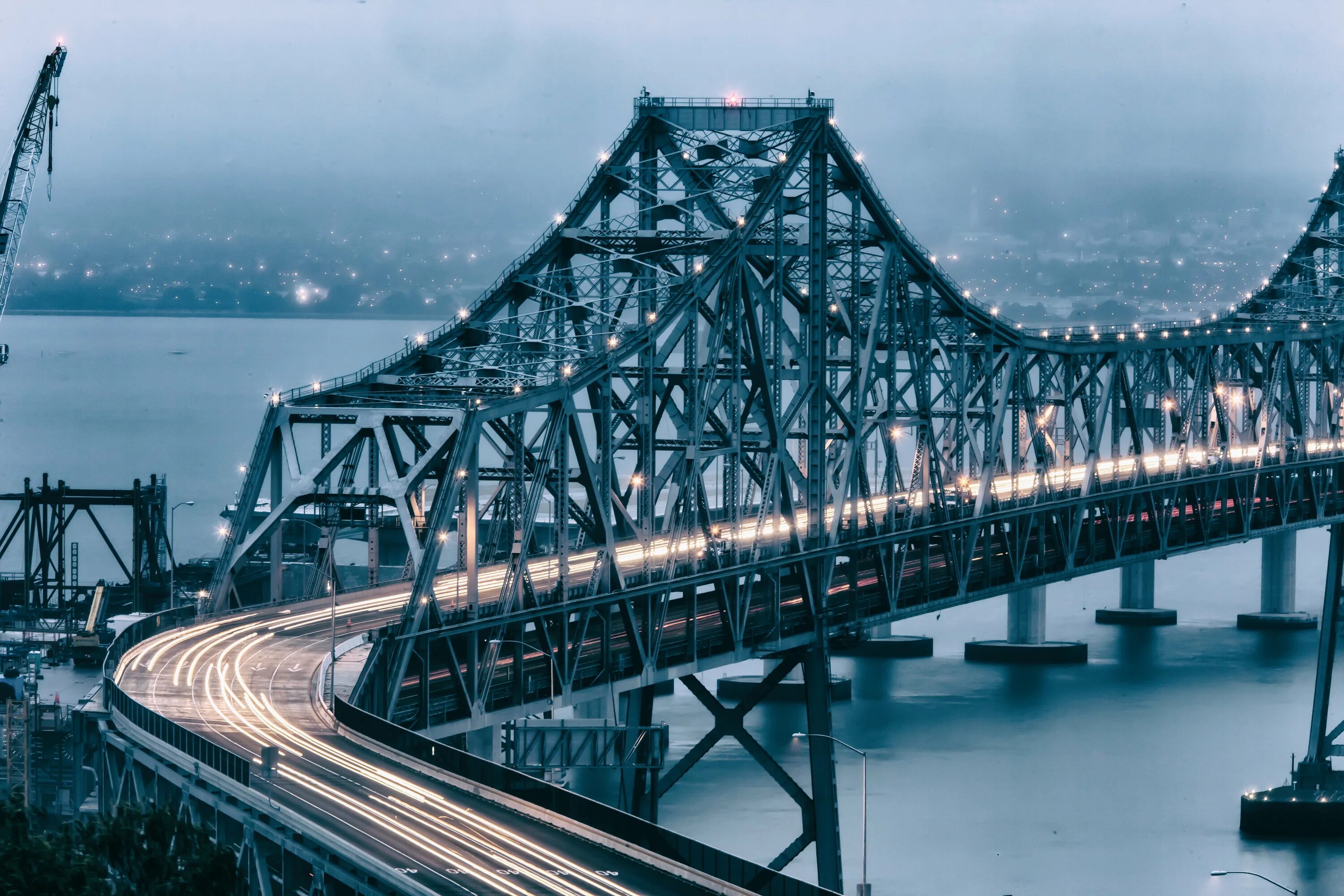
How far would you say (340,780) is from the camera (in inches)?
2151

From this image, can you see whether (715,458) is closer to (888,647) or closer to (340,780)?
(340,780)

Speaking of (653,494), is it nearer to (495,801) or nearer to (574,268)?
(574,268)

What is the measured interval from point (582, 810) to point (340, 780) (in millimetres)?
7324

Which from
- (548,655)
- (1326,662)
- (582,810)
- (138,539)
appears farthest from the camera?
(138,539)

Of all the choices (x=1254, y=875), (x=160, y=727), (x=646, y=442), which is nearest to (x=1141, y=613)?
(x=646, y=442)

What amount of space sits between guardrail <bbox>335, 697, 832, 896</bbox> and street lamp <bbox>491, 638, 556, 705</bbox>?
7.97m

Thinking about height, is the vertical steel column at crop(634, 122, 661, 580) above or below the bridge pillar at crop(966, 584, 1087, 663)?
above

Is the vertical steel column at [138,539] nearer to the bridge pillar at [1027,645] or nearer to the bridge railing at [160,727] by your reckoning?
Answer: the bridge railing at [160,727]

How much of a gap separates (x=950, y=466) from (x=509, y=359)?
30.4 meters

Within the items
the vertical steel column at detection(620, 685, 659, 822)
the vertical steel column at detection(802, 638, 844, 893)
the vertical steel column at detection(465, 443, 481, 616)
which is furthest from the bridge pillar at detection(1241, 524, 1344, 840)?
the vertical steel column at detection(465, 443, 481, 616)

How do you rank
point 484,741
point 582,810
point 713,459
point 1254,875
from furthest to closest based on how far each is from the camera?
1. point 713,459
2. point 484,741
3. point 1254,875
4. point 582,810

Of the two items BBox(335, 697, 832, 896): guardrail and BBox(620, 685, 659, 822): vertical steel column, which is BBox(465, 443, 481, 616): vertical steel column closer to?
BBox(335, 697, 832, 896): guardrail

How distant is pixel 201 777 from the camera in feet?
176

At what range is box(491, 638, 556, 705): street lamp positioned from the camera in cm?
6994
